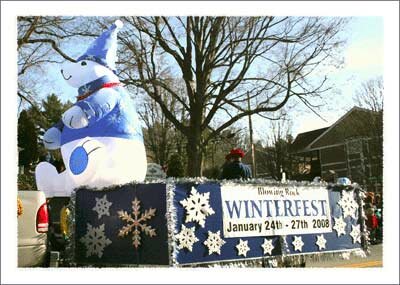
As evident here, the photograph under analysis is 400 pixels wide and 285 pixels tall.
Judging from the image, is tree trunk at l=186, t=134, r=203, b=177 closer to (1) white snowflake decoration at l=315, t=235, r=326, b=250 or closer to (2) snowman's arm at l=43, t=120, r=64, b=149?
(2) snowman's arm at l=43, t=120, r=64, b=149

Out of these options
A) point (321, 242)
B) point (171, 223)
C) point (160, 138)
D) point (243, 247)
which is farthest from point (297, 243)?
point (160, 138)

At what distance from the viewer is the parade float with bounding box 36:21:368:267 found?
7.20 metres

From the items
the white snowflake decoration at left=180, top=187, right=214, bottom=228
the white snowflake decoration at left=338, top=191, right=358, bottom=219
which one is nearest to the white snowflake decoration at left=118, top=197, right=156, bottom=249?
the white snowflake decoration at left=180, top=187, right=214, bottom=228

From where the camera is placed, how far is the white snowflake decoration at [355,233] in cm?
935

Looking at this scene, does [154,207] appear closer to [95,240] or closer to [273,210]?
[95,240]

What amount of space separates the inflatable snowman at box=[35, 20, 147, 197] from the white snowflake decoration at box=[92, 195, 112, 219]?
0.83 meters

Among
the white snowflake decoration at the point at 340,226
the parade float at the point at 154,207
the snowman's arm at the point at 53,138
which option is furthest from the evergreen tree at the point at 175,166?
the white snowflake decoration at the point at 340,226

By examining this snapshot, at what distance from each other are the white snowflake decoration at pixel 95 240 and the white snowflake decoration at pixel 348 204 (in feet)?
14.2

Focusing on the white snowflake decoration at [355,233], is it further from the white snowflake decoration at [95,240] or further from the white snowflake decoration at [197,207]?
the white snowflake decoration at [95,240]

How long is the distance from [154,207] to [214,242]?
1015mm

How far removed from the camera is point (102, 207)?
7871 mm
